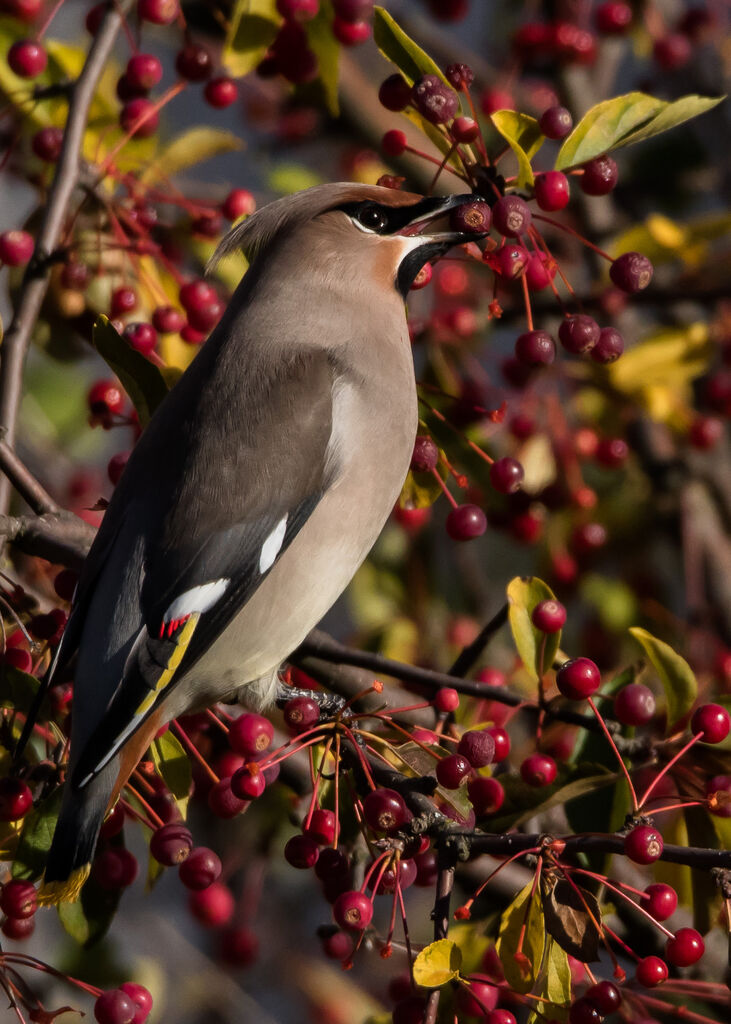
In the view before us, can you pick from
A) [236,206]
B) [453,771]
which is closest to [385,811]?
[453,771]

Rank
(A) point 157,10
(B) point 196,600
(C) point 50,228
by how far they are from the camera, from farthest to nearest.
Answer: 1. (A) point 157,10
2. (C) point 50,228
3. (B) point 196,600

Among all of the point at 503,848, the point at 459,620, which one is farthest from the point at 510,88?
the point at 503,848

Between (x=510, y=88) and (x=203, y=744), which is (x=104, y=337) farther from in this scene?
(x=510, y=88)

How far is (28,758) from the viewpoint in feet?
5.77

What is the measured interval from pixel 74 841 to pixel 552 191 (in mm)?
1012

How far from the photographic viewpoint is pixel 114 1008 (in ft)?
5.44

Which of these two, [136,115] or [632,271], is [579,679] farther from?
[136,115]

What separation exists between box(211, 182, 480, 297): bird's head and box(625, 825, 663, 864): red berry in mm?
994

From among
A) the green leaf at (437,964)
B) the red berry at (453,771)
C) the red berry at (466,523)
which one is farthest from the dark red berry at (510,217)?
the green leaf at (437,964)

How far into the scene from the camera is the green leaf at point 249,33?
2.19 meters

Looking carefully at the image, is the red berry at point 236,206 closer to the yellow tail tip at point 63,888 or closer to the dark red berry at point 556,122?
the dark red berry at point 556,122

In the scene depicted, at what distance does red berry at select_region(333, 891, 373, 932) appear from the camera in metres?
A: 1.58

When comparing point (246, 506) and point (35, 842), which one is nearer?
point (35, 842)

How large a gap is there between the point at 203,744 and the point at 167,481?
42 cm
